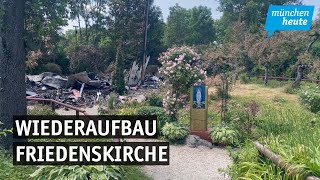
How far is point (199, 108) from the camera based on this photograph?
27.0ft

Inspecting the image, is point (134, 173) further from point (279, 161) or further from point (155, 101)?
point (155, 101)

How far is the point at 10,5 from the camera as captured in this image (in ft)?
18.4

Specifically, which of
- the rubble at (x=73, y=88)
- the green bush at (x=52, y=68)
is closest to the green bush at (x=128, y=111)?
the rubble at (x=73, y=88)

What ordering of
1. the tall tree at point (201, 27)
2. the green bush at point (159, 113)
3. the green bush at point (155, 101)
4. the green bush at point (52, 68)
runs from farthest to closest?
the tall tree at point (201, 27) < the green bush at point (52, 68) < the green bush at point (155, 101) < the green bush at point (159, 113)

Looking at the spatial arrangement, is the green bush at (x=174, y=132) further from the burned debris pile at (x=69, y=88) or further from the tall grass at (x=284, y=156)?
the burned debris pile at (x=69, y=88)

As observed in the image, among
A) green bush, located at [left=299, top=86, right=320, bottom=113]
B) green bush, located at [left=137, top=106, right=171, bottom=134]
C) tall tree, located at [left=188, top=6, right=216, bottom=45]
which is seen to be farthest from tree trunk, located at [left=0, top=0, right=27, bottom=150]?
tall tree, located at [left=188, top=6, right=216, bottom=45]

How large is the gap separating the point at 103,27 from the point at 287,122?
2517 cm

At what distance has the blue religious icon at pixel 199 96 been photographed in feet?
26.8

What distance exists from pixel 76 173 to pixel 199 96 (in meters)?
4.88

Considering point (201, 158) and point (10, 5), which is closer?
point (10, 5)

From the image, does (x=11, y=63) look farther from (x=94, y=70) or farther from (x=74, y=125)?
(x=94, y=70)

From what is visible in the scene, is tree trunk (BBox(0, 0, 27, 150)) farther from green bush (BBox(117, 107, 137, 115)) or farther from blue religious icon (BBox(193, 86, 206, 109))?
blue religious icon (BBox(193, 86, 206, 109))

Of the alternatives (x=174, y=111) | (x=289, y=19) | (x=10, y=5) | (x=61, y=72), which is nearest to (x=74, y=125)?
(x=10, y=5)

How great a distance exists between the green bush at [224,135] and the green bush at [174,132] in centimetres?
67
